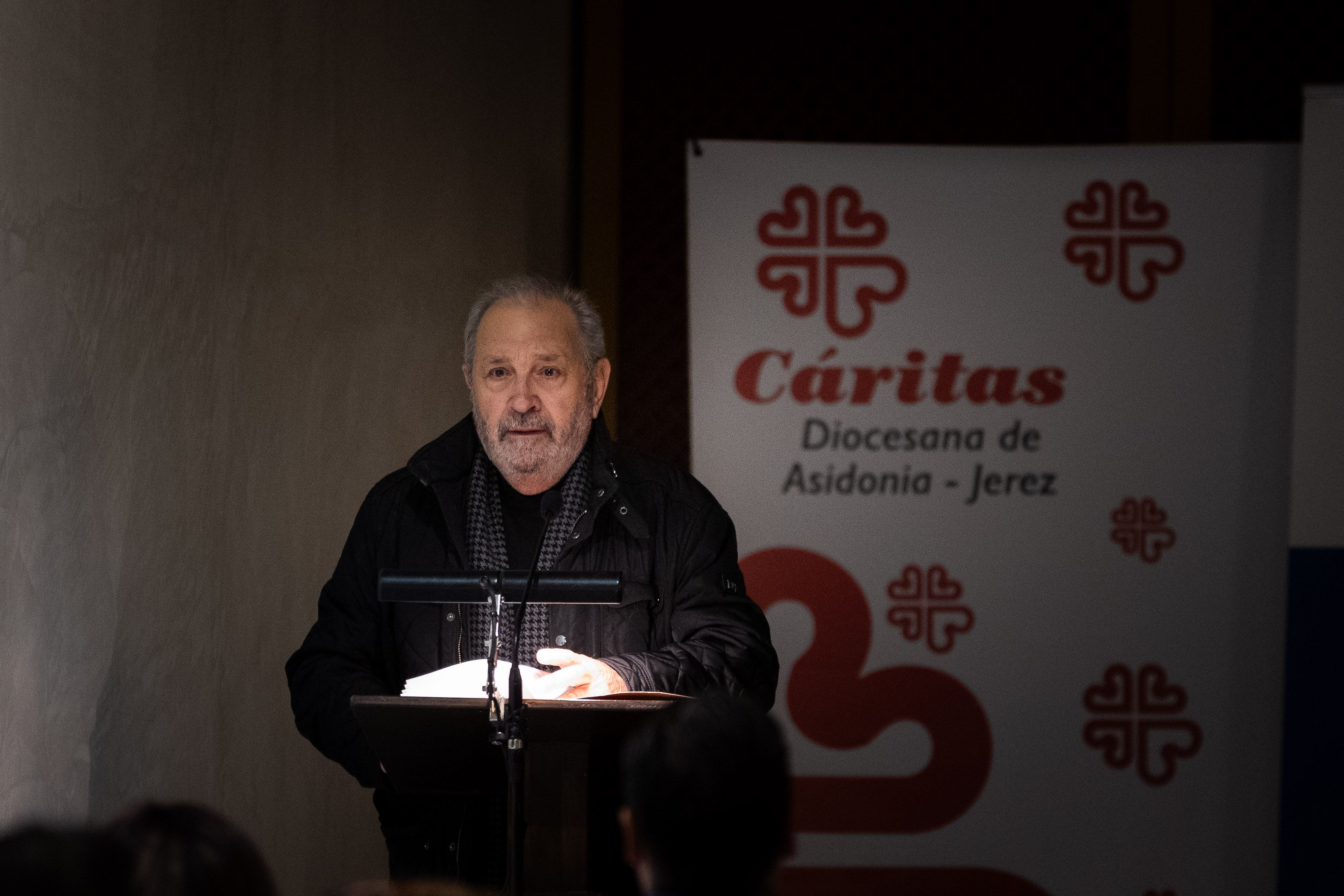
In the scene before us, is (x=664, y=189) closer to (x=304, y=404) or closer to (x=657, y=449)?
(x=657, y=449)

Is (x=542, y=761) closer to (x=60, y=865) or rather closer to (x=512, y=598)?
(x=512, y=598)

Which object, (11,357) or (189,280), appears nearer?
(11,357)

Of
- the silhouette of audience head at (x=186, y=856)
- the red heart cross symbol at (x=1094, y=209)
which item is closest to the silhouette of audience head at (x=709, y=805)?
the silhouette of audience head at (x=186, y=856)

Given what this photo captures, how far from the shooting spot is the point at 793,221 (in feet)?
11.8

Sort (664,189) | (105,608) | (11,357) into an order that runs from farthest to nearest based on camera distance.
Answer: (664,189)
(105,608)
(11,357)

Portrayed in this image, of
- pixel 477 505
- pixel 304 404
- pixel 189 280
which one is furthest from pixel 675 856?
pixel 304 404

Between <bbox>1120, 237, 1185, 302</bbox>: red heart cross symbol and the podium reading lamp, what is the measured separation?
2409mm

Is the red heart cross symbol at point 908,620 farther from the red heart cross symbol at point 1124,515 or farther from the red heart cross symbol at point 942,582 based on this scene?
the red heart cross symbol at point 1124,515

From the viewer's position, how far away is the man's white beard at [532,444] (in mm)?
2273

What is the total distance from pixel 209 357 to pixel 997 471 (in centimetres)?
216

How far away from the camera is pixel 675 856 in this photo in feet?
3.31

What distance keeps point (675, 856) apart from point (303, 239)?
1.95 meters

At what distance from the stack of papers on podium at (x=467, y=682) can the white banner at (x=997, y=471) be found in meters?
1.74

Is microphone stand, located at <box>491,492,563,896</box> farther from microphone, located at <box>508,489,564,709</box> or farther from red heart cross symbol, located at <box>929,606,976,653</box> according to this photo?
red heart cross symbol, located at <box>929,606,976,653</box>
